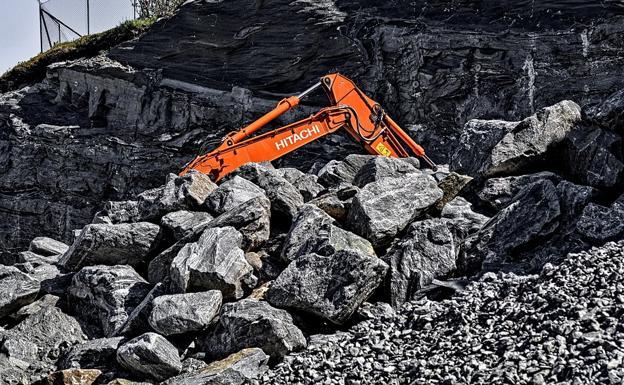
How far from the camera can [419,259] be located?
9438mm

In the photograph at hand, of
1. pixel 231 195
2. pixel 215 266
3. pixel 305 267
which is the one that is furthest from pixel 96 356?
pixel 231 195

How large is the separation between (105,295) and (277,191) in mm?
2525

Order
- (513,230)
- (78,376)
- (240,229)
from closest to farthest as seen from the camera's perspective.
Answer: (78,376) → (513,230) → (240,229)

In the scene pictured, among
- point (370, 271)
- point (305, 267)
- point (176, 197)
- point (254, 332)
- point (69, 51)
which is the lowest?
point (254, 332)

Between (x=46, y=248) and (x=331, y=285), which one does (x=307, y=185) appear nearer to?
(x=331, y=285)

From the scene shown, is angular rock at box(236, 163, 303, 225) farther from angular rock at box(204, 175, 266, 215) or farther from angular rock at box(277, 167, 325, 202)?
angular rock at box(277, 167, 325, 202)

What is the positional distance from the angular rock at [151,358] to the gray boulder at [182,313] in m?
0.21

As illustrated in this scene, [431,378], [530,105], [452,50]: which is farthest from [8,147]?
[431,378]

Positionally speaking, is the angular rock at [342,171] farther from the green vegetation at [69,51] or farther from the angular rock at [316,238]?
A: the green vegetation at [69,51]

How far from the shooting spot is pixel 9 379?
9.16 m

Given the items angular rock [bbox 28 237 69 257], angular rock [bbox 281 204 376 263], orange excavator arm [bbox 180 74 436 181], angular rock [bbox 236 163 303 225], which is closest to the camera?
angular rock [bbox 281 204 376 263]

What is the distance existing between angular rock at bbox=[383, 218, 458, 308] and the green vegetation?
13.0 metres

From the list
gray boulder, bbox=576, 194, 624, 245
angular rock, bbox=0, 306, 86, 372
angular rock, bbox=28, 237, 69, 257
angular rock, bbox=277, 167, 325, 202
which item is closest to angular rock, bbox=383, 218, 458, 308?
gray boulder, bbox=576, 194, 624, 245

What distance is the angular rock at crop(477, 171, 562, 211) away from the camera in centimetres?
1062
